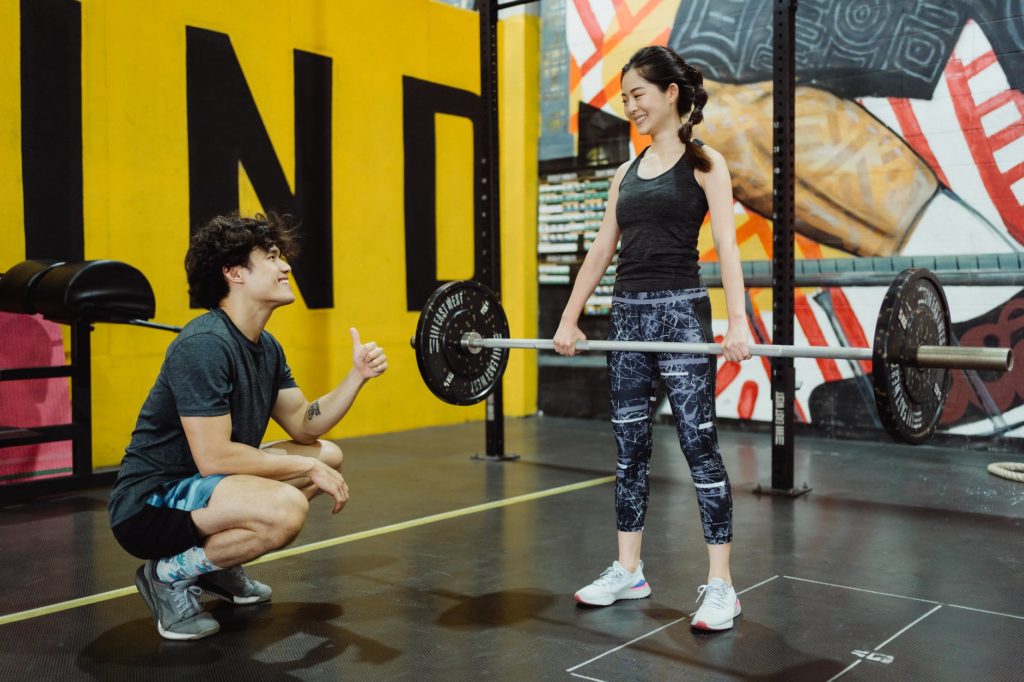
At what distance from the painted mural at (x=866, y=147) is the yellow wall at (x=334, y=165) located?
970 mm

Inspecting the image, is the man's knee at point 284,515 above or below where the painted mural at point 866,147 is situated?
below

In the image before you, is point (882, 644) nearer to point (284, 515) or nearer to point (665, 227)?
point (665, 227)

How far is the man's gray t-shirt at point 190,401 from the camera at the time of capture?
203 cm

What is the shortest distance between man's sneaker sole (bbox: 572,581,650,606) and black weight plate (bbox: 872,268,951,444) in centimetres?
83

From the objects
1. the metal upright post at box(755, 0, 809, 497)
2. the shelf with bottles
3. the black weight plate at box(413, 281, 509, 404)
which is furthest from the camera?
the shelf with bottles

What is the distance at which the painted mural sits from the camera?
4.63m

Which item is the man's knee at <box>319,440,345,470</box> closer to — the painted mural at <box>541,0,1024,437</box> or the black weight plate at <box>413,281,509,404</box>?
the black weight plate at <box>413,281,509,404</box>

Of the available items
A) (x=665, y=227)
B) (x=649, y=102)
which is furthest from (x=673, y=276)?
(x=649, y=102)

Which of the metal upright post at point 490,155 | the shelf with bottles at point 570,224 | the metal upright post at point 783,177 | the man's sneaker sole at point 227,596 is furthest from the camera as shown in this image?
the shelf with bottles at point 570,224

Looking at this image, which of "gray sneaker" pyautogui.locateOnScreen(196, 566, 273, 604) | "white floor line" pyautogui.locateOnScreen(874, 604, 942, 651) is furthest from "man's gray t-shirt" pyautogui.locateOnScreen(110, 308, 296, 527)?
"white floor line" pyautogui.locateOnScreen(874, 604, 942, 651)

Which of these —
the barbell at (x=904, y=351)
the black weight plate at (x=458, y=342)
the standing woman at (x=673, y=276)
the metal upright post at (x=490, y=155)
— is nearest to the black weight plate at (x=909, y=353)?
the barbell at (x=904, y=351)

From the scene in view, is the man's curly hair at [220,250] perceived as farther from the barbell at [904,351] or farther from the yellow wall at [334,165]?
the yellow wall at [334,165]

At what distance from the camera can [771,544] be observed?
9.94 ft

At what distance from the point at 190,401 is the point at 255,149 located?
3.08 meters
